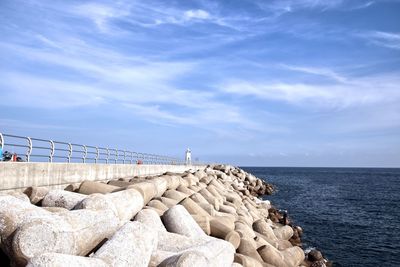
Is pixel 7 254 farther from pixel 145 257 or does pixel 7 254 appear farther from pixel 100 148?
pixel 100 148

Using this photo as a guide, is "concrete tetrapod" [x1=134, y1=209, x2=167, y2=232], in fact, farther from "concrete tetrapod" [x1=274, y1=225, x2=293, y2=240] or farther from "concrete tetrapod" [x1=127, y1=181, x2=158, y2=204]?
"concrete tetrapod" [x1=274, y1=225, x2=293, y2=240]

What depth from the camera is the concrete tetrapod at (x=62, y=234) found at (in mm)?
4066

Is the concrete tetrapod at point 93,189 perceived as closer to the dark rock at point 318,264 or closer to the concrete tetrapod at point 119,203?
the concrete tetrapod at point 119,203

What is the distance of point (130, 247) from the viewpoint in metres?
4.43

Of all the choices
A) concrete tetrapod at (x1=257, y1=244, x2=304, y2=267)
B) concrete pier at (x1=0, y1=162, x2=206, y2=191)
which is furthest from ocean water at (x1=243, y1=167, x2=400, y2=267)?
concrete pier at (x1=0, y1=162, x2=206, y2=191)

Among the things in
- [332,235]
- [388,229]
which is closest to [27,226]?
[332,235]

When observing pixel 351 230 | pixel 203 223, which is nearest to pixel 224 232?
pixel 203 223

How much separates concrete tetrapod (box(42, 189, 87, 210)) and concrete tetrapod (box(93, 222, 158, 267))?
5.47 ft

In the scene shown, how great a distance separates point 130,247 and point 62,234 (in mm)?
696

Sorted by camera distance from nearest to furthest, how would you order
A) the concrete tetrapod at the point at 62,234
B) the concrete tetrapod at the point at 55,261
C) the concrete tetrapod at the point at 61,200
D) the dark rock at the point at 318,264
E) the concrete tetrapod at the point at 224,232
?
1. the concrete tetrapod at the point at 55,261
2. the concrete tetrapod at the point at 62,234
3. the concrete tetrapod at the point at 61,200
4. the concrete tetrapod at the point at 224,232
5. the dark rock at the point at 318,264

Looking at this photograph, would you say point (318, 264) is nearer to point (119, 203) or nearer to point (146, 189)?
point (146, 189)

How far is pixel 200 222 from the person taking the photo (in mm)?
7898

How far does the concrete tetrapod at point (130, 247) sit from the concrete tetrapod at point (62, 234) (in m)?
0.29

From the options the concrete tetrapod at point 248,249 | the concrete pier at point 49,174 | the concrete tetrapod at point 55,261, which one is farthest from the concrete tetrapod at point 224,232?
the concrete tetrapod at point 55,261
